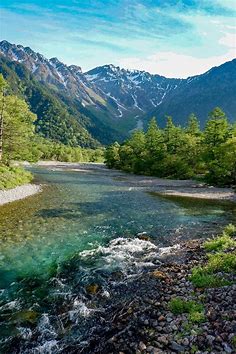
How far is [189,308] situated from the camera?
468 inches

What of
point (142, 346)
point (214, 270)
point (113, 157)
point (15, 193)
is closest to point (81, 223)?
point (15, 193)

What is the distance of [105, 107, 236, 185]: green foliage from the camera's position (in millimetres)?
65250

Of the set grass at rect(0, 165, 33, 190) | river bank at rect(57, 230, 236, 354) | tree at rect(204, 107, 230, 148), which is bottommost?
river bank at rect(57, 230, 236, 354)

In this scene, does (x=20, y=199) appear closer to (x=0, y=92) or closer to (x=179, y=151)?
(x=0, y=92)

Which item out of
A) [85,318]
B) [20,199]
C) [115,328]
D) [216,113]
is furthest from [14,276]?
[216,113]

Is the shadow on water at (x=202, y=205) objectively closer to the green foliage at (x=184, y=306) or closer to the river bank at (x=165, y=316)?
the river bank at (x=165, y=316)

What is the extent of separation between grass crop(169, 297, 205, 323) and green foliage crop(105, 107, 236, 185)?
52.8 meters

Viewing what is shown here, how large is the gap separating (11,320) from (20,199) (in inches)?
1140

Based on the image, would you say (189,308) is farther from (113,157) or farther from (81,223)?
(113,157)

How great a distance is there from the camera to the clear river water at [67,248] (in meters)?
13.0

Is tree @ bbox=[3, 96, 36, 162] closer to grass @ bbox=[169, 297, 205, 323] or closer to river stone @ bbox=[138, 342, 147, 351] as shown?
grass @ bbox=[169, 297, 205, 323]

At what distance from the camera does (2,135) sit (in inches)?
2111

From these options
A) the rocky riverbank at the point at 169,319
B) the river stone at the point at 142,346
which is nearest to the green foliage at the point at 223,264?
the rocky riverbank at the point at 169,319

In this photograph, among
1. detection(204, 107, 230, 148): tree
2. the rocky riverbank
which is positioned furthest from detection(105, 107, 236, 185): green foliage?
the rocky riverbank
